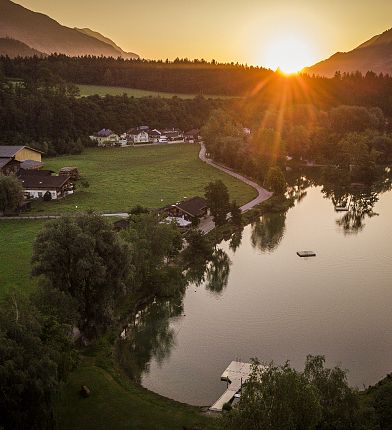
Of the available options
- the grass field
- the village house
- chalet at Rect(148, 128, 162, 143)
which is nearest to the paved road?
chalet at Rect(148, 128, 162, 143)

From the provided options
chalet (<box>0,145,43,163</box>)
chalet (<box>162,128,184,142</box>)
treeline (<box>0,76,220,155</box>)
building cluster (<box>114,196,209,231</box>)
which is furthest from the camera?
chalet (<box>162,128,184,142</box>)

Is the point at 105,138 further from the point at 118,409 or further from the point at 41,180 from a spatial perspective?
the point at 118,409

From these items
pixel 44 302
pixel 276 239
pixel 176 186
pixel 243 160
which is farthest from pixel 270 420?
pixel 243 160

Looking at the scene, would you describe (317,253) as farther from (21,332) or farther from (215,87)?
(215,87)

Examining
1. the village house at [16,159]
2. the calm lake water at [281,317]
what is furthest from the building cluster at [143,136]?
the calm lake water at [281,317]

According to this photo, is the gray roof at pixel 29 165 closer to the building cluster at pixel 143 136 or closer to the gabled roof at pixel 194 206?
the gabled roof at pixel 194 206

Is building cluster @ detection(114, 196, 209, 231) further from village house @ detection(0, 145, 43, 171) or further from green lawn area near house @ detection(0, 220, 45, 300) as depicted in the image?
village house @ detection(0, 145, 43, 171)
